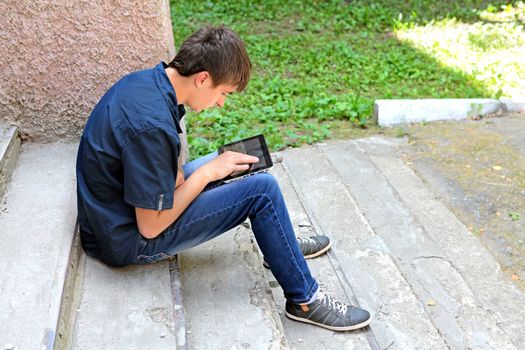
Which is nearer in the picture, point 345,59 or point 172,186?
point 172,186

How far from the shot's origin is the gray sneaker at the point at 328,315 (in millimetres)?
2371

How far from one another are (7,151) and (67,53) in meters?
0.54

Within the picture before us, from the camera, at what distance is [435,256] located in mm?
2941

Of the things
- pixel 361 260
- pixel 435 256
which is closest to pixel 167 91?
pixel 361 260

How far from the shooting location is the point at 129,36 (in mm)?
2873

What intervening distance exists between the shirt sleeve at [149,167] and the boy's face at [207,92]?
0.27 m

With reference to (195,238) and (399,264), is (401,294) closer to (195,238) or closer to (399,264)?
(399,264)

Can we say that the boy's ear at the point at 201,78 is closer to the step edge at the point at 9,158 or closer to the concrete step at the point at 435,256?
the step edge at the point at 9,158

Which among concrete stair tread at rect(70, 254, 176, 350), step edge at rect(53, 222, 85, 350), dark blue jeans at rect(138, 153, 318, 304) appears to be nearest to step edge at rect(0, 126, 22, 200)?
step edge at rect(53, 222, 85, 350)

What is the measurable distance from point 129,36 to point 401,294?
176cm

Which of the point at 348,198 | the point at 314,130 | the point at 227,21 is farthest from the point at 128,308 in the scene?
the point at 227,21

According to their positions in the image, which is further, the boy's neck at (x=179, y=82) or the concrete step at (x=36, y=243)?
the boy's neck at (x=179, y=82)

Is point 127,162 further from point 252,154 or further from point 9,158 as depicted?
point 9,158

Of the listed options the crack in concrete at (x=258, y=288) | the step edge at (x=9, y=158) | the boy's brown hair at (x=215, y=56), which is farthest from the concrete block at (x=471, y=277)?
the step edge at (x=9, y=158)
